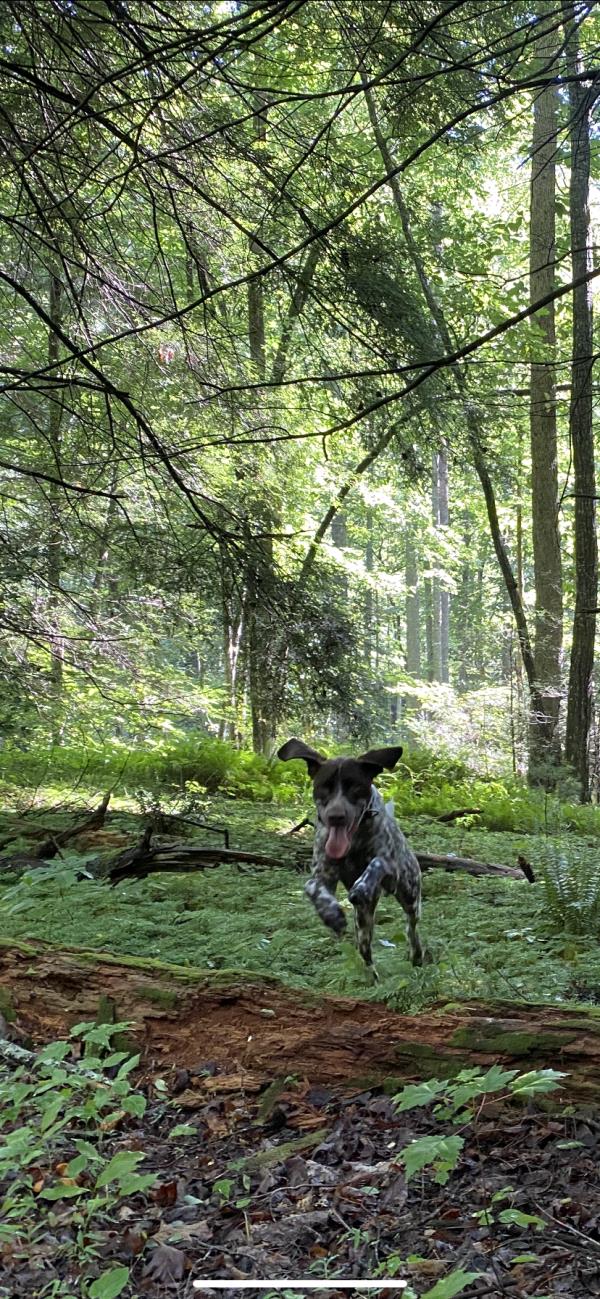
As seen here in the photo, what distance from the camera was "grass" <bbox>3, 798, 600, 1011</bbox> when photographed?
443 centimetres

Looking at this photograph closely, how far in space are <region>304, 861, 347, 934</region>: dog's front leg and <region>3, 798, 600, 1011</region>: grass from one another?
262 millimetres

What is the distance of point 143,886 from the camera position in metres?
7.20

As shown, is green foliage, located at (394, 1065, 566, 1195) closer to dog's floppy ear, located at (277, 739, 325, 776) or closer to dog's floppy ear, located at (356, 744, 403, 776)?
dog's floppy ear, located at (356, 744, 403, 776)

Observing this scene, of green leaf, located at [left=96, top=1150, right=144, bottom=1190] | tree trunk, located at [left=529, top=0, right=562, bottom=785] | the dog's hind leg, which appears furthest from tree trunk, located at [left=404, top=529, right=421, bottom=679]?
green leaf, located at [left=96, top=1150, right=144, bottom=1190]

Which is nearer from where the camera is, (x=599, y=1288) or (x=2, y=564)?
(x=599, y=1288)

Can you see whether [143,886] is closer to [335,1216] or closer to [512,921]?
[512,921]

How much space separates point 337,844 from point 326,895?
29cm

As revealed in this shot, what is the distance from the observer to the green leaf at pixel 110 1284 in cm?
250

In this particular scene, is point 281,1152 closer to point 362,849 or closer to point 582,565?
point 362,849

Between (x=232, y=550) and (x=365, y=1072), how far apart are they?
4.76 meters

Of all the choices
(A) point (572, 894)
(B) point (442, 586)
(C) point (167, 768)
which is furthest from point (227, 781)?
(B) point (442, 586)

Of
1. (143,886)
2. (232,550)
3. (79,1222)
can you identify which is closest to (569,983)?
(79,1222)

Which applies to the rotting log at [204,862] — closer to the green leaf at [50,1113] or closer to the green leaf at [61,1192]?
the green leaf at [50,1113]

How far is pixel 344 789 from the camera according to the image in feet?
16.4
